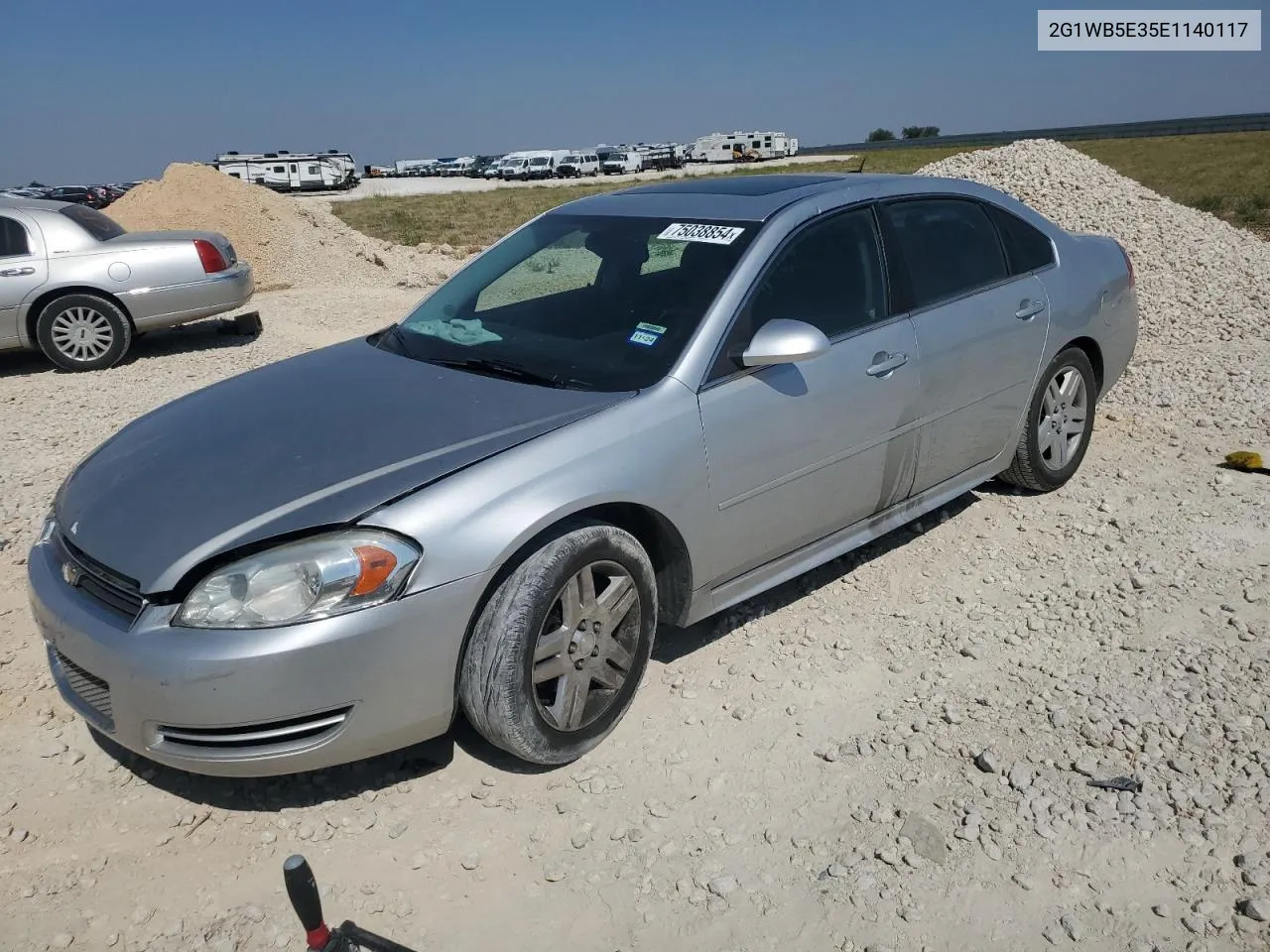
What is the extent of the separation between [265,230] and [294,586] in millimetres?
13305

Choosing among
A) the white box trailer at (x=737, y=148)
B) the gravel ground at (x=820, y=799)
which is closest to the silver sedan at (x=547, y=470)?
the gravel ground at (x=820, y=799)

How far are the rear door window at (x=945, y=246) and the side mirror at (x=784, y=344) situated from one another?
900 mm

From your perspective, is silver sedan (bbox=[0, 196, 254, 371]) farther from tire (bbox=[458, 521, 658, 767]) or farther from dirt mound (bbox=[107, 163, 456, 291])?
tire (bbox=[458, 521, 658, 767])

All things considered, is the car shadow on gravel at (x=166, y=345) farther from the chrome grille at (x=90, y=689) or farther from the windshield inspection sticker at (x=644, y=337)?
the windshield inspection sticker at (x=644, y=337)

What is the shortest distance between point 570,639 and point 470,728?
24.9 inches

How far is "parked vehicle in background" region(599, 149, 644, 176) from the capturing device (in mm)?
62219

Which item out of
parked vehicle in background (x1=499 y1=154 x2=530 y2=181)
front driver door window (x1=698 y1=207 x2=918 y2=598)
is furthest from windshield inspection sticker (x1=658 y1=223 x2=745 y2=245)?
parked vehicle in background (x1=499 y1=154 x2=530 y2=181)

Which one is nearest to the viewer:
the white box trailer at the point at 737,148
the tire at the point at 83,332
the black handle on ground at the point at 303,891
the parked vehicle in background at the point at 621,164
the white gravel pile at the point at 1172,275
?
the black handle on ground at the point at 303,891

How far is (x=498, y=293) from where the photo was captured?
4.36 meters

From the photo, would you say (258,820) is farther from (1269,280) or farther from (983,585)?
(1269,280)

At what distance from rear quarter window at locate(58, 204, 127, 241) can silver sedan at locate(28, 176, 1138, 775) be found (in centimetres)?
637

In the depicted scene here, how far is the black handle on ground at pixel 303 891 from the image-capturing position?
2.14m

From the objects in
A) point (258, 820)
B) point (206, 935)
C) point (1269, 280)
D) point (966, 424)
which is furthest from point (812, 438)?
point (1269, 280)

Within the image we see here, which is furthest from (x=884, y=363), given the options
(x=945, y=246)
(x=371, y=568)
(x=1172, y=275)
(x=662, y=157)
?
(x=662, y=157)
